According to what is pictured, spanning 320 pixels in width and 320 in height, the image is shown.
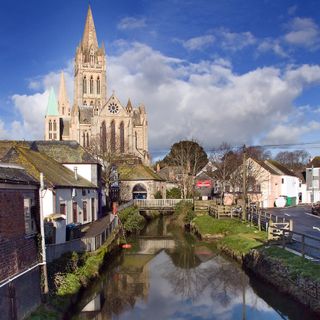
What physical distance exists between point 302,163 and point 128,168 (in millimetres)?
76154

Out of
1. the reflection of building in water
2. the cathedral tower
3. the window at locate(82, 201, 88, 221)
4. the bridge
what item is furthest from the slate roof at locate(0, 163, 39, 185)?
the cathedral tower

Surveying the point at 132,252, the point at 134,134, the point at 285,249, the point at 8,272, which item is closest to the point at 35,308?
the point at 8,272

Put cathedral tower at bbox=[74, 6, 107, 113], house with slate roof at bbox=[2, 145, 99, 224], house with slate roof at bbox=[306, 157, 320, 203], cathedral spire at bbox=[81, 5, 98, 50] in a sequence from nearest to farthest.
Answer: house with slate roof at bbox=[2, 145, 99, 224], house with slate roof at bbox=[306, 157, 320, 203], cathedral tower at bbox=[74, 6, 107, 113], cathedral spire at bbox=[81, 5, 98, 50]

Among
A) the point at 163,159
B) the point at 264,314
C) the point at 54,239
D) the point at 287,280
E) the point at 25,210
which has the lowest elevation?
the point at 264,314

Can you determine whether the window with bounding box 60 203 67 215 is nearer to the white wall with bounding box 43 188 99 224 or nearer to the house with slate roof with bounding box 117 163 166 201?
the white wall with bounding box 43 188 99 224

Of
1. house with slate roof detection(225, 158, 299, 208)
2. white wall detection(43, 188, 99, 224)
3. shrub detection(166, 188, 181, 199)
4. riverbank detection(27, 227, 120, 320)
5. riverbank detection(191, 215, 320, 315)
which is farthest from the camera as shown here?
shrub detection(166, 188, 181, 199)

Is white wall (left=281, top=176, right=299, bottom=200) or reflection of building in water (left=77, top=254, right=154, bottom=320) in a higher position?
white wall (left=281, top=176, right=299, bottom=200)

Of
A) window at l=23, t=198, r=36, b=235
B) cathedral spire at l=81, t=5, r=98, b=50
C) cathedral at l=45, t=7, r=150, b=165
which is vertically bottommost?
window at l=23, t=198, r=36, b=235

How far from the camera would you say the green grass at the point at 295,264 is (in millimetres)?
16934

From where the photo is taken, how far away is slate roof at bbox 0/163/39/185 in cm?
1288

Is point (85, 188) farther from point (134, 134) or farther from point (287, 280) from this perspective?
point (134, 134)

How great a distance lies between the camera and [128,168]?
70.1m

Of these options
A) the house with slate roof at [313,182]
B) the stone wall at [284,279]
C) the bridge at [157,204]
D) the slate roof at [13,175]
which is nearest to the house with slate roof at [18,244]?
the slate roof at [13,175]

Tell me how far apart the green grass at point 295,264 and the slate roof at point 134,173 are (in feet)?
149
